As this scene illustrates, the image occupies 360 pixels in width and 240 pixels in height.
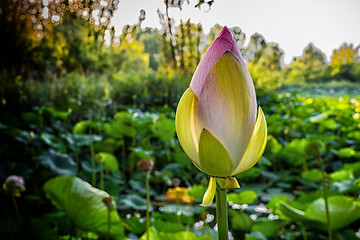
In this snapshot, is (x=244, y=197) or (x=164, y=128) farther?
(x=164, y=128)

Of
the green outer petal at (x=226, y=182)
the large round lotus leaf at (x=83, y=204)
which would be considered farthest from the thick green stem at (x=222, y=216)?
the large round lotus leaf at (x=83, y=204)

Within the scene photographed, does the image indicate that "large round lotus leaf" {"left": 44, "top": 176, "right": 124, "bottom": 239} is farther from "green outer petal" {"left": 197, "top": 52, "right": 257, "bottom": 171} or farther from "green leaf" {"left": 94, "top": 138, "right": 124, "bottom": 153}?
"green leaf" {"left": 94, "top": 138, "right": 124, "bottom": 153}

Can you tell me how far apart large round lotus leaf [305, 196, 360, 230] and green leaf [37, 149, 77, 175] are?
0.79 m

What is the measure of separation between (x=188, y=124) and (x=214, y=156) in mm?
28

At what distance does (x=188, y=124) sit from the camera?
0.17 meters

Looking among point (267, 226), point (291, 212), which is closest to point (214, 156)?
point (291, 212)

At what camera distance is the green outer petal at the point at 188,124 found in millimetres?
168

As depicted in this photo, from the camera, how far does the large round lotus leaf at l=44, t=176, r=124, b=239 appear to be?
560 mm

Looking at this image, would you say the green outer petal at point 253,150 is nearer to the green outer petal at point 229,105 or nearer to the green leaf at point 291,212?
the green outer petal at point 229,105

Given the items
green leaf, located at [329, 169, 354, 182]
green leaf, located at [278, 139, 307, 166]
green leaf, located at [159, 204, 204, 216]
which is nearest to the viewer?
green leaf, located at [159, 204, 204, 216]

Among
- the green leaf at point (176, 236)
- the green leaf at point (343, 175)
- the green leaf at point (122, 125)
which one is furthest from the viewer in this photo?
the green leaf at point (122, 125)

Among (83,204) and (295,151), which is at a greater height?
(83,204)

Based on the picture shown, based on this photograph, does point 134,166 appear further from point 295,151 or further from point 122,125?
point 295,151

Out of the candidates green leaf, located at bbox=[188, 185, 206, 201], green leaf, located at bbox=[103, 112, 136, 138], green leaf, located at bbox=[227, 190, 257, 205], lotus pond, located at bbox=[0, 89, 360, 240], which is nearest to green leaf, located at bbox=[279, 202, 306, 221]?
lotus pond, located at bbox=[0, 89, 360, 240]
